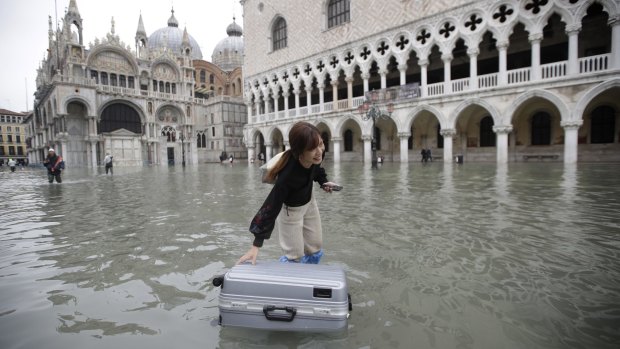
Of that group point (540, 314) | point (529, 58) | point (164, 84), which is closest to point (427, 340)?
point (540, 314)

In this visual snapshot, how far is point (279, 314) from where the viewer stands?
2100 millimetres

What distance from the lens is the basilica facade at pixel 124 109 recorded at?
36.3 metres

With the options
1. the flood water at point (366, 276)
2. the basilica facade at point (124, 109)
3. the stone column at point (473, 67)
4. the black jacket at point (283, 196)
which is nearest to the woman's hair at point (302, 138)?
the black jacket at point (283, 196)

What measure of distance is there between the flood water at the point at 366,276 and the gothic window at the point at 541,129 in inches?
681

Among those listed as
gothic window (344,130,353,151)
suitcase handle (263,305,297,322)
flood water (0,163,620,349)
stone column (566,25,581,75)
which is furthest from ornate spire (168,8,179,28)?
suitcase handle (263,305,297,322)

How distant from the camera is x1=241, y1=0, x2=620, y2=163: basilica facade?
1755 cm

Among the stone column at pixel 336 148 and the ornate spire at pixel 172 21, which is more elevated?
the ornate spire at pixel 172 21

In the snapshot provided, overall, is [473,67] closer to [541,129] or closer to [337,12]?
[541,129]

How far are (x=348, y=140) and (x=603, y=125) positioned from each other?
18560mm

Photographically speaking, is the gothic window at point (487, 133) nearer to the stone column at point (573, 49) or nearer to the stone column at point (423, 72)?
the stone column at point (423, 72)

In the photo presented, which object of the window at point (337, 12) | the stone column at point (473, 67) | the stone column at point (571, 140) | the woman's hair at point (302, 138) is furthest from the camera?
the window at point (337, 12)

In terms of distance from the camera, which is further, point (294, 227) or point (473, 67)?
point (473, 67)

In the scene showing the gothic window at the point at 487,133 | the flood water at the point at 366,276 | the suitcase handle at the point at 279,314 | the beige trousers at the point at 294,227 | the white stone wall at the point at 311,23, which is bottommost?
the flood water at the point at 366,276

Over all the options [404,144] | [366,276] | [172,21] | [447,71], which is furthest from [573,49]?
[172,21]
